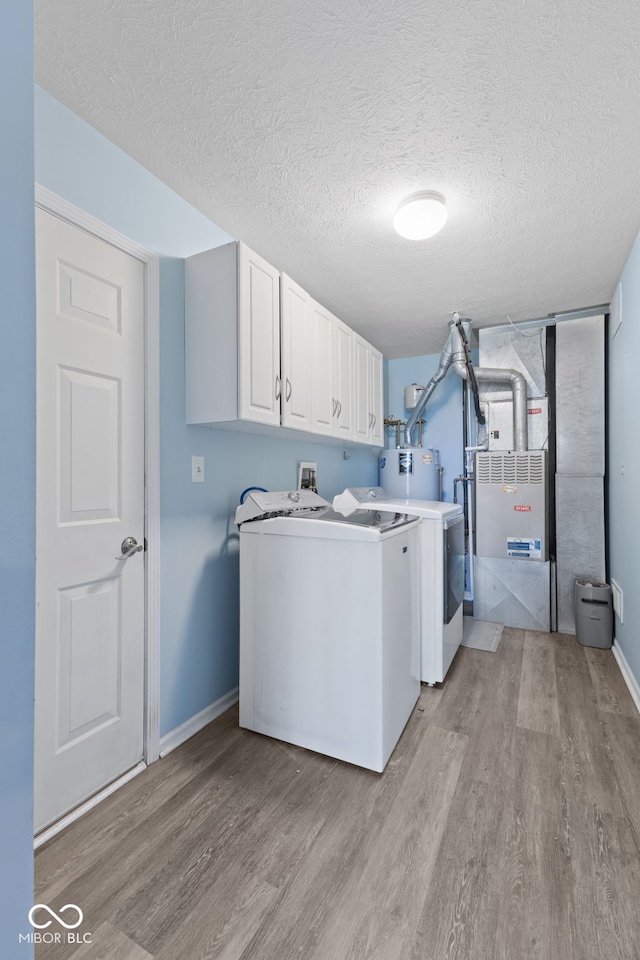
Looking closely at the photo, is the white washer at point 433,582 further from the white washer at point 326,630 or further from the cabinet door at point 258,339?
the cabinet door at point 258,339

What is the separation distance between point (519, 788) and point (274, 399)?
1.98 meters

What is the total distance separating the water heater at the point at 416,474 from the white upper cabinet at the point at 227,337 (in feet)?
6.99

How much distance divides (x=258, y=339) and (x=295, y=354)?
35 cm

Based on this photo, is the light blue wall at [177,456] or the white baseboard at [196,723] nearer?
the light blue wall at [177,456]

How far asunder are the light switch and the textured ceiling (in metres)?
1.24

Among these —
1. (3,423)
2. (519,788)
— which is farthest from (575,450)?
(3,423)

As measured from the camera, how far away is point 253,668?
2.01 meters

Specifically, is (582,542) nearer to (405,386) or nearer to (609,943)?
(405,386)

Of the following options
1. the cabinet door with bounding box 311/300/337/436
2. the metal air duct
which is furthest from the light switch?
the metal air duct

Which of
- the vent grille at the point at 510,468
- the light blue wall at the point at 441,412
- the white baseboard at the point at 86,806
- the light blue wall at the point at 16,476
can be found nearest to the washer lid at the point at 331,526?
the white baseboard at the point at 86,806

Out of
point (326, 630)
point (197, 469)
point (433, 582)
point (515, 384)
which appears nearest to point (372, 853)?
point (326, 630)

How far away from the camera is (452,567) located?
8.56 feet

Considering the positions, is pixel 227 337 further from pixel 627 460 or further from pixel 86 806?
pixel 627 460

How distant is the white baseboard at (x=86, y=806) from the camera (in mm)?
1408
